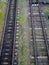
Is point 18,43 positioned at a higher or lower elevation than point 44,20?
lower

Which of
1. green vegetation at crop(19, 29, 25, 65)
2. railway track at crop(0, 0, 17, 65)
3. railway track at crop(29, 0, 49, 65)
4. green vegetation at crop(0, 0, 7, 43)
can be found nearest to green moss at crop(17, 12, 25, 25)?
railway track at crop(0, 0, 17, 65)

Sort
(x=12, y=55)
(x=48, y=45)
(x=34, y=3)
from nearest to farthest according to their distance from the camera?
(x=12, y=55), (x=48, y=45), (x=34, y=3)

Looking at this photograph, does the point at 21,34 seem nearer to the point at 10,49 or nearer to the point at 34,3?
the point at 10,49

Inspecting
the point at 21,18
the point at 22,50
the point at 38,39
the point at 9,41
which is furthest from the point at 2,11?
the point at 22,50

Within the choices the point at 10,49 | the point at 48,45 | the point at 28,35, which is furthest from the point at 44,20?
the point at 10,49

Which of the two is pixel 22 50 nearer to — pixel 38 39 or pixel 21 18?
pixel 38 39

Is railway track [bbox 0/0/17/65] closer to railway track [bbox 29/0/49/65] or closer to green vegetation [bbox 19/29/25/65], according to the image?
green vegetation [bbox 19/29/25/65]
